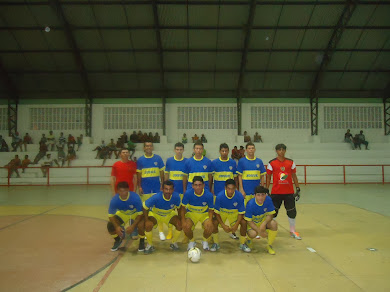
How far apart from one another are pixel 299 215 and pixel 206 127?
50.5 feet

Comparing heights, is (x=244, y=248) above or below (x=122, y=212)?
below

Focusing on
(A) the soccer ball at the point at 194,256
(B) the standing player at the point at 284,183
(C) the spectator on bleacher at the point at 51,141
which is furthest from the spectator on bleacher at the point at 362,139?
(C) the spectator on bleacher at the point at 51,141

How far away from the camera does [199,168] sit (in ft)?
19.3

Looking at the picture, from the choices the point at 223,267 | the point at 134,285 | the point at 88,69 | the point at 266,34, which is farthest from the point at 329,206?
the point at 88,69

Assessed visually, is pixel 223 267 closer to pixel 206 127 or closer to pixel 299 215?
pixel 299 215

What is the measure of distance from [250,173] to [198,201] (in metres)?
1.43

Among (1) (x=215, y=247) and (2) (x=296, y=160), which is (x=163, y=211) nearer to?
(1) (x=215, y=247)

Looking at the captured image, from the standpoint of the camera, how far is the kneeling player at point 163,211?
516 cm

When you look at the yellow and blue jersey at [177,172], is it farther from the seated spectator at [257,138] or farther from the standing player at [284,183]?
the seated spectator at [257,138]

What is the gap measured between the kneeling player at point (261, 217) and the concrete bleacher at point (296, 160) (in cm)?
1304

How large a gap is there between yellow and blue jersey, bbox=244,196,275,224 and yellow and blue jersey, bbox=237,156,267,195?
2.58ft

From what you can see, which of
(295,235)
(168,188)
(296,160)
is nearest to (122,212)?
(168,188)

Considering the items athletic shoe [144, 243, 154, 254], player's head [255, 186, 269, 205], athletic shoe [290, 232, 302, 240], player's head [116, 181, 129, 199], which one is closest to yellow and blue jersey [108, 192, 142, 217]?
player's head [116, 181, 129, 199]

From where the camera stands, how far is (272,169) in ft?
20.1
